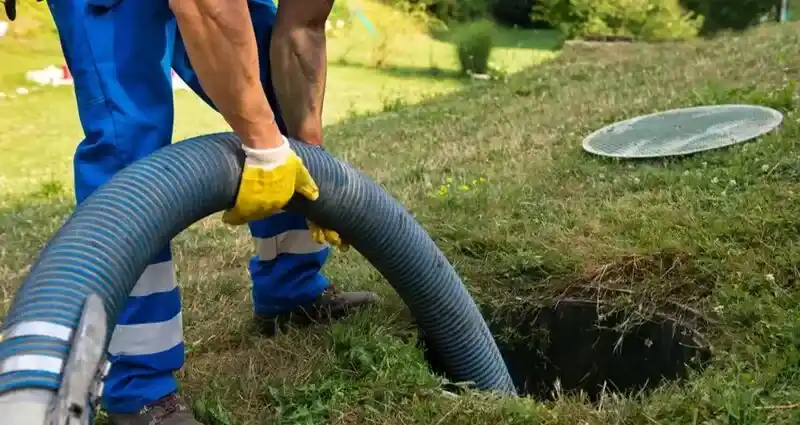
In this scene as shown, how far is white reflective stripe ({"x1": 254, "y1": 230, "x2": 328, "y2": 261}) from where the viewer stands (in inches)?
101

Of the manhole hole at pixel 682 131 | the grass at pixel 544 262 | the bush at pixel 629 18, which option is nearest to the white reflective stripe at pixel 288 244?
the grass at pixel 544 262

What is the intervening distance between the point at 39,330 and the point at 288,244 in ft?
3.90

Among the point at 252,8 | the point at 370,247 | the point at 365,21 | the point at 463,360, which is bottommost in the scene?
the point at 365,21

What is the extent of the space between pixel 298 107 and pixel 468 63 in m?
13.2

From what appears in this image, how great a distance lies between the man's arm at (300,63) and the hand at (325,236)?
0.82ft

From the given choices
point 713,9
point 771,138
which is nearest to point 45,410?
point 771,138

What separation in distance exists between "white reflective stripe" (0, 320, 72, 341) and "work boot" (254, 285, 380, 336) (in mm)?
1208

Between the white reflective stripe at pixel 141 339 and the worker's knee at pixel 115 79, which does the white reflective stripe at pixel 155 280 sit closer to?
the white reflective stripe at pixel 141 339

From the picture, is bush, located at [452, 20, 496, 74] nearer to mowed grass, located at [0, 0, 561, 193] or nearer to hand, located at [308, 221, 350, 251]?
mowed grass, located at [0, 0, 561, 193]

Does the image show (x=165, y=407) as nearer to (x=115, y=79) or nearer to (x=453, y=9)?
(x=115, y=79)

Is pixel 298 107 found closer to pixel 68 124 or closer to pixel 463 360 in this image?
pixel 463 360

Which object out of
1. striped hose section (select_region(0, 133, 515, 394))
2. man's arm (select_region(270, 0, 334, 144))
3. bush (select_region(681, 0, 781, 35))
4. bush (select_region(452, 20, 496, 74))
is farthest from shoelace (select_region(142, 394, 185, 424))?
bush (select_region(681, 0, 781, 35))

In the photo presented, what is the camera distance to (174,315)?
6.87ft

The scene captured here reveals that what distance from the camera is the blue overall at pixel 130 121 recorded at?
78.0 inches
